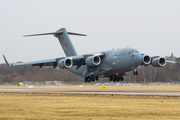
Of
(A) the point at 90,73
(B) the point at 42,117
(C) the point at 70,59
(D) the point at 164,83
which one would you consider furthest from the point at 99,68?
(D) the point at 164,83

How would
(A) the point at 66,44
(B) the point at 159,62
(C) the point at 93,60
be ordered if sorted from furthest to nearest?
(A) the point at 66,44 < (C) the point at 93,60 < (B) the point at 159,62

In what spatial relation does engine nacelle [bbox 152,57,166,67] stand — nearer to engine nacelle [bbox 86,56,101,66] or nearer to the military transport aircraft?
the military transport aircraft

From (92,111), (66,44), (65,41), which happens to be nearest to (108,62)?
(66,44)

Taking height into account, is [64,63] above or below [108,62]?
below

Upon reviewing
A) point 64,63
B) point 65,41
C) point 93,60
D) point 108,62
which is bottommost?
point 64,63

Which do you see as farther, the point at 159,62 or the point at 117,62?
the point at 159,62

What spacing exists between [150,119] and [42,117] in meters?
4.81

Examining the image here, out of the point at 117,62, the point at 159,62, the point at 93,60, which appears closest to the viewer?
the point at 117,62

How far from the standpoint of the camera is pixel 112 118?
42.1ft

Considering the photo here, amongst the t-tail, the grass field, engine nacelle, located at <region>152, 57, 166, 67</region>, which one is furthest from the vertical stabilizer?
the grass field

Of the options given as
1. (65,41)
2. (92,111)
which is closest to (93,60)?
(65,41)

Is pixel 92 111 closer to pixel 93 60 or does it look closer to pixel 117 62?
pixel 117 62

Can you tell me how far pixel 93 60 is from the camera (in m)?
34.6

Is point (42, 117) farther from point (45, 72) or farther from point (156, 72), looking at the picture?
point (156, 72)
